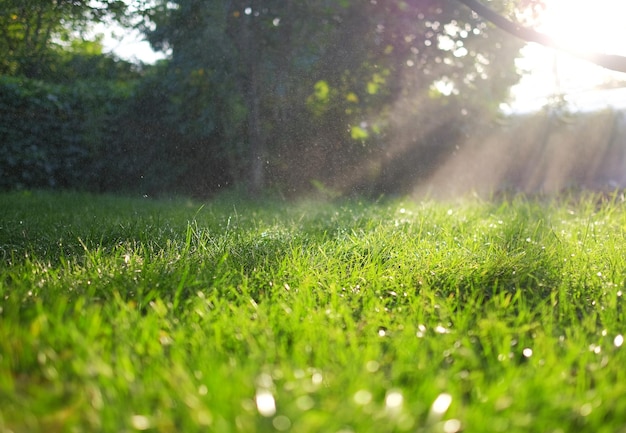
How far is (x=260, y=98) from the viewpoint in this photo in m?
7.11

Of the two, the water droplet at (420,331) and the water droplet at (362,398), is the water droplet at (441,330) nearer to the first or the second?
the water droplet at (420,331)

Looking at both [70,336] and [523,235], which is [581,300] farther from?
[70,336]

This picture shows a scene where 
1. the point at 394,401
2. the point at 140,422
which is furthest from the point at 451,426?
the point at 140,422

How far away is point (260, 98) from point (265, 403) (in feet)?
20.2

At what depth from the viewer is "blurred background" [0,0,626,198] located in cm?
694

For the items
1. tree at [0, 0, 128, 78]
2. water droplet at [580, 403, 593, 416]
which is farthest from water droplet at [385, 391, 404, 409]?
tree at [0, 0, 128, 78]

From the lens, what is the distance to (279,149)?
711 centimetres

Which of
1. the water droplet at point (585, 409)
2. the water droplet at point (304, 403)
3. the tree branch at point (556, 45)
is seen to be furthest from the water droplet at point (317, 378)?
the tree branch at point (556, 45)

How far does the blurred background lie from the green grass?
11.7 feet

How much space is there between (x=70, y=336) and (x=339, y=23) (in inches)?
255

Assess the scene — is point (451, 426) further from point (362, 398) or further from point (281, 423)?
→ point (281, 423)

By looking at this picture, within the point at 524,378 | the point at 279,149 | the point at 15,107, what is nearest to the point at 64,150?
the point at 15,107

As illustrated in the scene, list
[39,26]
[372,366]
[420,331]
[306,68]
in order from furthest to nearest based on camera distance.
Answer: [306,68] → [39,26] → [420,331] → [372,366]

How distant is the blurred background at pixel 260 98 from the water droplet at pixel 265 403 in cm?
497
